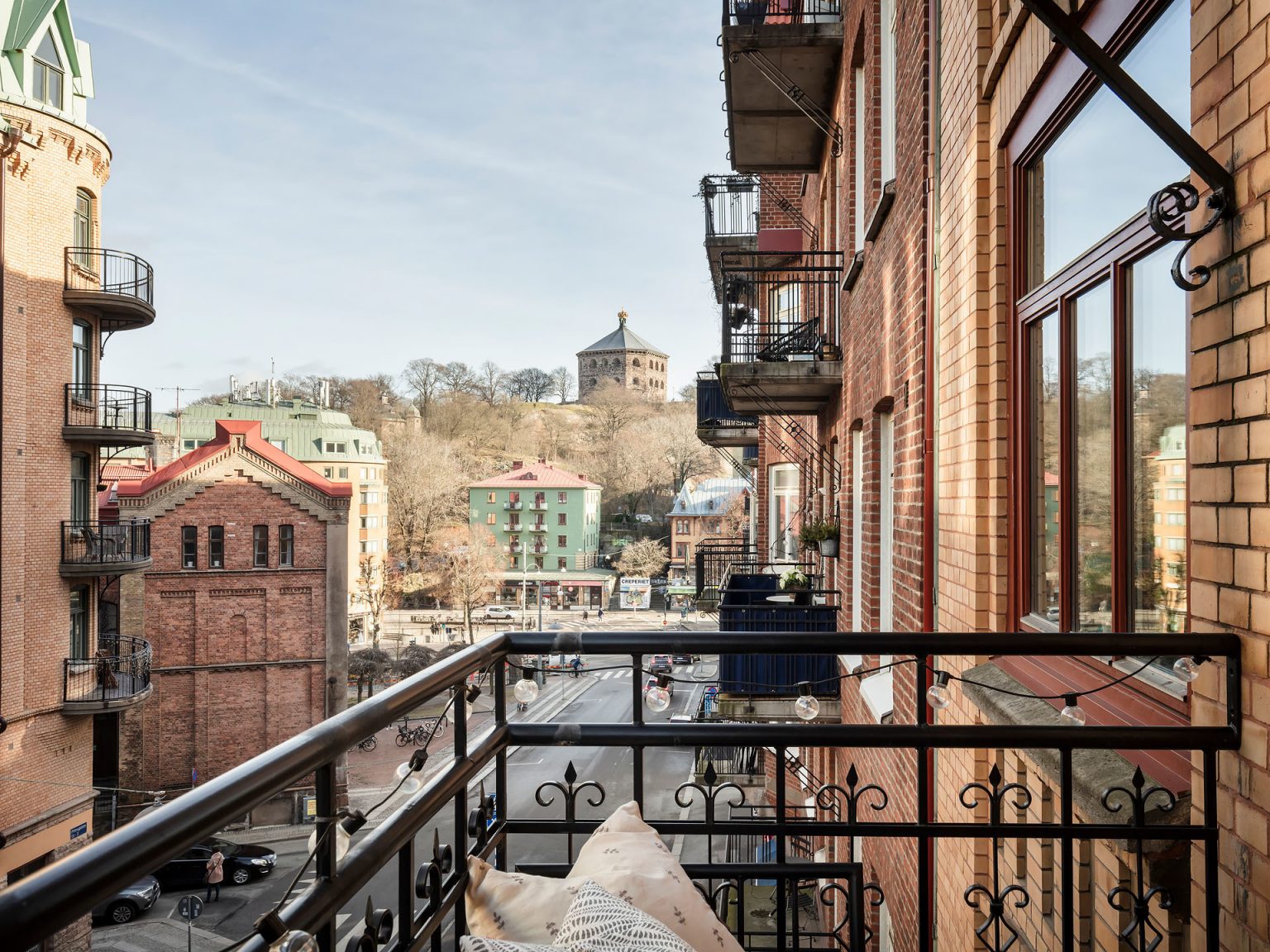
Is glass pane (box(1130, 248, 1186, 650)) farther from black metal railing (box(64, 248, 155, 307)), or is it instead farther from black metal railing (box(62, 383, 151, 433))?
black metal railing (box(62, 383, 151, 433))

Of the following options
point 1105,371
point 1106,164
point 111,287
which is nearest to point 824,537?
point 1105,371

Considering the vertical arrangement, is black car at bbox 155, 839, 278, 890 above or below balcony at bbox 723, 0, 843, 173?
below

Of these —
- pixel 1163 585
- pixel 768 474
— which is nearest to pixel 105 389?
pixel 768 474

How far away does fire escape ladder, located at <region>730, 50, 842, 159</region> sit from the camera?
Result: 771 cm

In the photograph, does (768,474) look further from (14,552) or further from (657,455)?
(657,455)

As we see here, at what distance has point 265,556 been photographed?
2553cm

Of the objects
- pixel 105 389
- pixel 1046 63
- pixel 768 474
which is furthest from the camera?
pixel 105 389

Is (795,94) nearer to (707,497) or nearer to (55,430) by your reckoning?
(55,430)

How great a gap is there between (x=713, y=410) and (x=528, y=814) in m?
9.86

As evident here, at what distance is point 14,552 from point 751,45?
15719mm

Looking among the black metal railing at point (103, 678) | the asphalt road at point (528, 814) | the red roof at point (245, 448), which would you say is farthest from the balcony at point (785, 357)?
the red roof at point (245, 448)

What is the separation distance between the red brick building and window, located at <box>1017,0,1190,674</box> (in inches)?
970

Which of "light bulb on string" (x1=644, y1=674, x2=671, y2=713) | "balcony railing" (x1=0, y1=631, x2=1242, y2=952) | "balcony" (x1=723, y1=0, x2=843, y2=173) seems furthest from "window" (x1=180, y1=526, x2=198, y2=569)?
"light bulb on string" (x1=644, y1=674, x2=671, y2=713)

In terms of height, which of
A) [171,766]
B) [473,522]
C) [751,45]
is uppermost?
[751,45]
